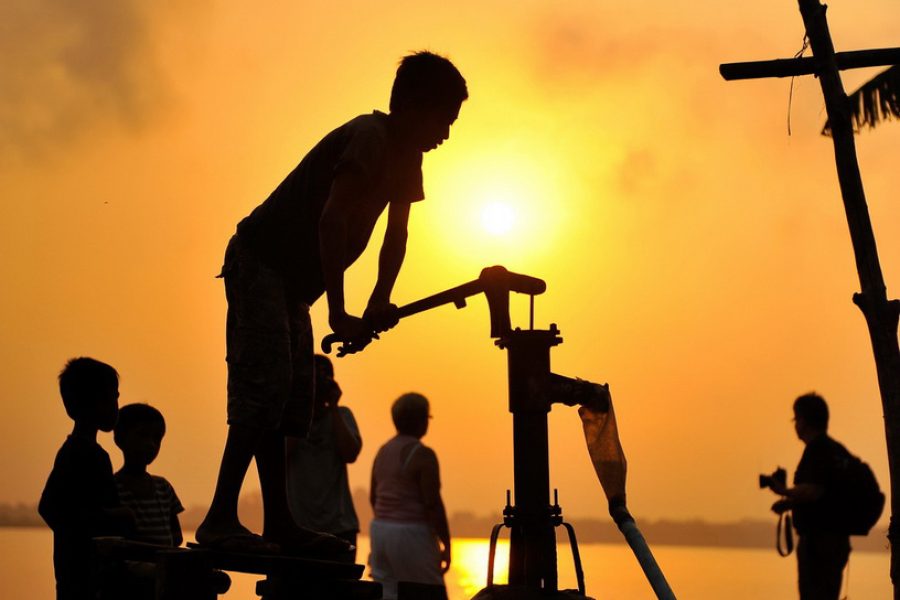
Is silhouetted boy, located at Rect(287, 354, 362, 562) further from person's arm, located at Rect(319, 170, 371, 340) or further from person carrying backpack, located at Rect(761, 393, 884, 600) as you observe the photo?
person's arm, located at Rect(319, 170, 371, 340)

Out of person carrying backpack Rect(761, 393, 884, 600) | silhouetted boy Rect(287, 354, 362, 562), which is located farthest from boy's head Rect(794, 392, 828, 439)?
silhouetted boy Rect(287, 354, 362, 562)

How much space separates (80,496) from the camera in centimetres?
518

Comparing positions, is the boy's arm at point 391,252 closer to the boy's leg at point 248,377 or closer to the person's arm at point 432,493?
the boy's leg at point 248,377

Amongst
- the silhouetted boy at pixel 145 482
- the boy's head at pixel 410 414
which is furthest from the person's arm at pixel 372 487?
the silhouetted boy at pixel 145 482

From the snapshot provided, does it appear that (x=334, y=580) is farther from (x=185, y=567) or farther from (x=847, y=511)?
(x=847, y=511)

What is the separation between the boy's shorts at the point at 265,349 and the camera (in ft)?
14.8

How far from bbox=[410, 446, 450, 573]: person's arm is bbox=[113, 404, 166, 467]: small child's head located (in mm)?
2323

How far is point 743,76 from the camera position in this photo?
765 cm

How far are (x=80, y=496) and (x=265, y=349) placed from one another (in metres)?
1.36

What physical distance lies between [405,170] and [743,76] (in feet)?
12.5

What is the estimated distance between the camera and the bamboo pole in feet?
26.0

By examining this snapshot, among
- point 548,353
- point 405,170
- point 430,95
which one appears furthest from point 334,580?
point 430,95

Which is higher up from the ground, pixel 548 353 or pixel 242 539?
pixel 548 353

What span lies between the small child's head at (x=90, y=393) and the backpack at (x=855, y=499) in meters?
4.76
